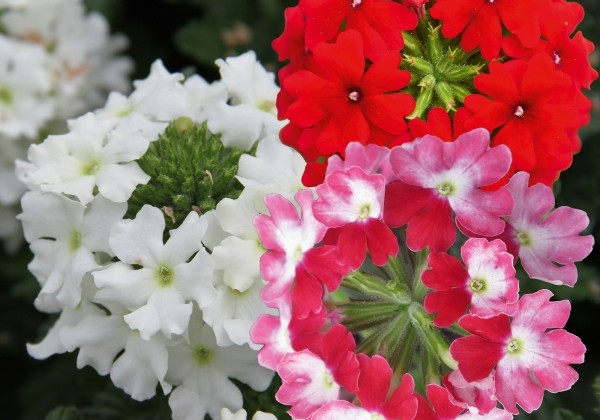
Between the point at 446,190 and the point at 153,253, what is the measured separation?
0.34 m

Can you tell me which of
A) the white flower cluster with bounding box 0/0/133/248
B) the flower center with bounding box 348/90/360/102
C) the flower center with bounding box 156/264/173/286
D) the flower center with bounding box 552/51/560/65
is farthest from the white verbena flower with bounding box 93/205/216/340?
the white flower cluster with bounding box 0/0/133/248

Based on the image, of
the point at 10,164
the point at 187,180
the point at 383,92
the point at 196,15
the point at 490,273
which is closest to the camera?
the point at 490,273

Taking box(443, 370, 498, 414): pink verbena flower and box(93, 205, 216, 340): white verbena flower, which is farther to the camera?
box(93, 205, 216, 340): white verbena flower

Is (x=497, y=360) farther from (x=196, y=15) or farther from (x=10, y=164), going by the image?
(x=196, y=15)

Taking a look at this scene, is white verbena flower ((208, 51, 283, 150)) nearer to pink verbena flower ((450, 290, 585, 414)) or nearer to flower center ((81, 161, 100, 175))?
flower center ((81, 161, 100, 175))

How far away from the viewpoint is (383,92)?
1.05 meters

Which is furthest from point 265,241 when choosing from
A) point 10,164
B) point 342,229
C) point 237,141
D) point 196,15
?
point 196,15

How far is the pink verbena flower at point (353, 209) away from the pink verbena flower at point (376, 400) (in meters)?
0.11

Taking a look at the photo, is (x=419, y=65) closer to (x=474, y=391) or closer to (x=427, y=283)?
(x=427, y=283)

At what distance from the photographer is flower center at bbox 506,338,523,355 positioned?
0.95 m

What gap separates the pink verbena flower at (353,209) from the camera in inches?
38.0

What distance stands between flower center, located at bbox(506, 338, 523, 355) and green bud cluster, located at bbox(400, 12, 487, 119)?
26cm

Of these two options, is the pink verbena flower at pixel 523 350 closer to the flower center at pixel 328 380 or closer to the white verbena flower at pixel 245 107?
the flower center at pixel 328 380

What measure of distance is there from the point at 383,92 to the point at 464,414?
0.35 meters
